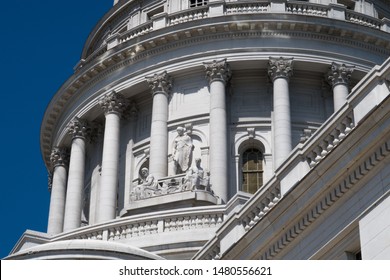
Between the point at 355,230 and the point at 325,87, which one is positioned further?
the point at 325,87

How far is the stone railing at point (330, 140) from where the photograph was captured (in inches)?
928

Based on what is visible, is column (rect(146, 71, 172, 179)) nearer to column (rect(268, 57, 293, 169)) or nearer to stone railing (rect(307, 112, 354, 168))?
column (rect(268, 57, 293, 169))

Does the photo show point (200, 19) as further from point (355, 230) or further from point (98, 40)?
point (355, 230)

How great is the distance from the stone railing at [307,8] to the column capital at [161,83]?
7119mm

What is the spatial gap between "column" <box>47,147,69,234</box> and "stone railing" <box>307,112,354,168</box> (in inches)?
1385

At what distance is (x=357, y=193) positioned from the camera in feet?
74.4

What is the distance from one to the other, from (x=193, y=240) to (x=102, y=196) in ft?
48.2

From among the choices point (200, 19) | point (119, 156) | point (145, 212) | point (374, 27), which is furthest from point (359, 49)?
point (145, 212)

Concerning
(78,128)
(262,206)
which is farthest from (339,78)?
(262,206)

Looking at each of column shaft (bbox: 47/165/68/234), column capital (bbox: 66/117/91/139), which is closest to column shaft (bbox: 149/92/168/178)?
column capital (bbox: 66/117/91/139)

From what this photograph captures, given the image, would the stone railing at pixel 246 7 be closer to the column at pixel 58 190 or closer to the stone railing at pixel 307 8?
the stone railing at pixel 307 8

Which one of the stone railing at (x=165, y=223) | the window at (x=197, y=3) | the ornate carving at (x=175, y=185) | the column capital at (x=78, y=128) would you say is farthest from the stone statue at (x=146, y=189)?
the window at (x=197, y=3)

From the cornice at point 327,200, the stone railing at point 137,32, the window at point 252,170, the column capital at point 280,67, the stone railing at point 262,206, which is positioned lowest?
the cornice at point 327,200

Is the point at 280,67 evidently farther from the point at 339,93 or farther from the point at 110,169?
the point at 110,169
